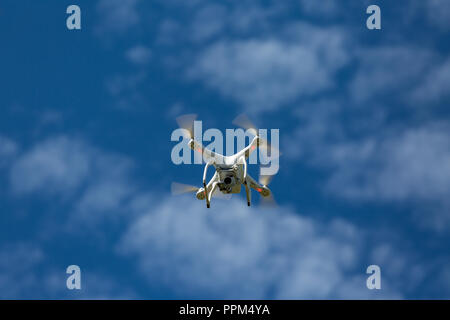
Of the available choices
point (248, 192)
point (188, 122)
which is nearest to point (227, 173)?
point (248, 192)

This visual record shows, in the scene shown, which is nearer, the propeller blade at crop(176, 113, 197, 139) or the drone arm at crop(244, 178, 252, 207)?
the drone arm at crop(244, 178, 252, 207)

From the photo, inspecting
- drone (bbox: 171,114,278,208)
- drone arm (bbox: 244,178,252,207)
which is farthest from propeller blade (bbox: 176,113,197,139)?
drone arm (bbox: 244,178,252,207)

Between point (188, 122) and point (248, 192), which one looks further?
point (188, 122)

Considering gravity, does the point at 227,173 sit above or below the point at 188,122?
below

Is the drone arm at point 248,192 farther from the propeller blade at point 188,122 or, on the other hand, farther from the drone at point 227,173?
the propeller blade at point 188,122

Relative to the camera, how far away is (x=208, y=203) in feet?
315

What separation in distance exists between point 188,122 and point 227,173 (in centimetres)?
834

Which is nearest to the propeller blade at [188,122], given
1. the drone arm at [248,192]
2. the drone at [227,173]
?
the drone at [227,173]

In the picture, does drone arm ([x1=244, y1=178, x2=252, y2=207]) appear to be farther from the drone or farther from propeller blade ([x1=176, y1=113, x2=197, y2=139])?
propeller blade ([x1=176, y1=113, x2=197, y2=139])

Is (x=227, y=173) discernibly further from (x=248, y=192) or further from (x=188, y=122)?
(x=188, y=122)

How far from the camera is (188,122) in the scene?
10088 centimetres

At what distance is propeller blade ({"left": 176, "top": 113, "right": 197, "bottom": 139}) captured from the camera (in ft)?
330
